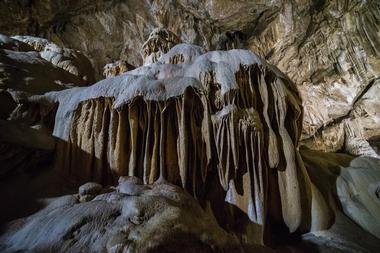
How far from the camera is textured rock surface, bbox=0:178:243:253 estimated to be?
2.16 m

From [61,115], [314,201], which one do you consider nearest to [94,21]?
[61,115]

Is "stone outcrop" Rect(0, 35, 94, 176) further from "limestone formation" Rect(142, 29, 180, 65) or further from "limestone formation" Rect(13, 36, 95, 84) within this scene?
"limestone formation" Rect(142, 29, 180, 65)

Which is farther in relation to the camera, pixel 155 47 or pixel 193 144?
pixel 155 47

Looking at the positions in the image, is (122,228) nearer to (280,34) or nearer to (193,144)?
(193,144)

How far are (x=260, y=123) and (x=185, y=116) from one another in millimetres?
1137

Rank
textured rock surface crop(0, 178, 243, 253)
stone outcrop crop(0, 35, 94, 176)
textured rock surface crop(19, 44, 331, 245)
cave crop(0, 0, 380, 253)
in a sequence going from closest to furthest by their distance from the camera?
textured rock surface crop(0, 178, 243, 253), cave crop(0, 0, 380, 253), stone outcrop crop(0, 35, 94, 176), textured rock surface crop(19, 44, 331, 245)

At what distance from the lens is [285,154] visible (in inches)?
162

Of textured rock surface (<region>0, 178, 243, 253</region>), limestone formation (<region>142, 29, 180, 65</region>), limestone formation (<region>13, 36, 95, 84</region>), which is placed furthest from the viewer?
limestone formation (<region>142, 29, 180, 65</region>)

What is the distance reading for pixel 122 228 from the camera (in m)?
2.30

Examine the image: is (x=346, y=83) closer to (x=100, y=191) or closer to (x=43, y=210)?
(x=100, y=191)

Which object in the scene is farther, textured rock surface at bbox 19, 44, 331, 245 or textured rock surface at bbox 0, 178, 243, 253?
textured rock surface at bbox 19, 44, 331, 245

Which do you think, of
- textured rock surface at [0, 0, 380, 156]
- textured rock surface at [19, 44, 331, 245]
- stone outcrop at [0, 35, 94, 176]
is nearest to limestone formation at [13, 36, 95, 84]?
stone outcrop at [0, 35, 94, 176]

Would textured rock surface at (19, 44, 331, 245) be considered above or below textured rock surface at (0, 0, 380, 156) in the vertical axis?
below

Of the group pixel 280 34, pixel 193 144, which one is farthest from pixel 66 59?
pixel 280 34
